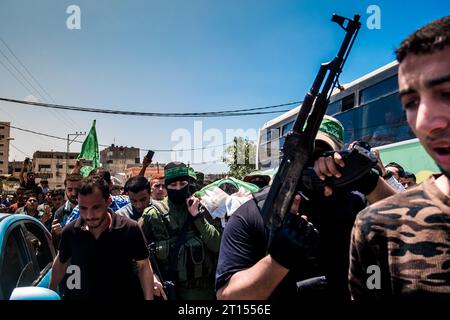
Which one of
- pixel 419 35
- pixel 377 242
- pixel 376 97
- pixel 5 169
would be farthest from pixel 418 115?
pixel 5 169

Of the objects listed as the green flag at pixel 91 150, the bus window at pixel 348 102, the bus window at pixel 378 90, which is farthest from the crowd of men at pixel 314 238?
the green flag at pixel 91 150

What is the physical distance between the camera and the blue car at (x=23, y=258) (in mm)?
2099

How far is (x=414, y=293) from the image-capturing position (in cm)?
103

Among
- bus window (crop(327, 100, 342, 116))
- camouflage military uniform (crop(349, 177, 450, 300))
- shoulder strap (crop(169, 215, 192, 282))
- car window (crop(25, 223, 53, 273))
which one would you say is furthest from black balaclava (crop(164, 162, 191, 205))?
bus window (crop(327, 100, 342, 116))

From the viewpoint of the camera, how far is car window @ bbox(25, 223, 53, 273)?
3.14 metres

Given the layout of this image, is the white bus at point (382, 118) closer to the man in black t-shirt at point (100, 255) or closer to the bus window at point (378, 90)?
the bus window at point (378, 90)

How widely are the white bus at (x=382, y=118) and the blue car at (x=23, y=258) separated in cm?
420

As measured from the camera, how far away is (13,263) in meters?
2.55

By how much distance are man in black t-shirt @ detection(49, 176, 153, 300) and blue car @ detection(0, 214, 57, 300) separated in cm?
21

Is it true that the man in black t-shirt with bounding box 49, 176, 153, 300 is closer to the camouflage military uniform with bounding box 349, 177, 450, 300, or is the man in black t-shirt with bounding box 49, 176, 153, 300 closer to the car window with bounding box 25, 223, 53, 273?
the car window with bounding box 25, 223, 53, 273

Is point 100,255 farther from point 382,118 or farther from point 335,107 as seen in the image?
point 335,107
